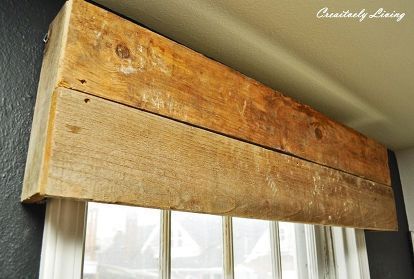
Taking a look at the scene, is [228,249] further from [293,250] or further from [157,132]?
[157,132]

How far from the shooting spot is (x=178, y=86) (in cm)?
80

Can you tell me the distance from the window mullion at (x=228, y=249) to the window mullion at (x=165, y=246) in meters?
0.25

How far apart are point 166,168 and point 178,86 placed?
0.20 metres

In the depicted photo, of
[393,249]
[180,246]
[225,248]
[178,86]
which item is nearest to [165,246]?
[180,246]

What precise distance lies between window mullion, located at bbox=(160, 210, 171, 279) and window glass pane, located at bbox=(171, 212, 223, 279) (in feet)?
0.07

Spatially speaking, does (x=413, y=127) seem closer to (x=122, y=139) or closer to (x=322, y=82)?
(x=322, y=82)

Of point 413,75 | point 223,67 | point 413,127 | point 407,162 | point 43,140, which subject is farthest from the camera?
point 407,162

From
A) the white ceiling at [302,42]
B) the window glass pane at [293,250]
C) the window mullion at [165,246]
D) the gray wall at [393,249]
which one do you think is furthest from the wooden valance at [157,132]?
the gray wall at [393,249]

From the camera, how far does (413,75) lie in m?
1.20

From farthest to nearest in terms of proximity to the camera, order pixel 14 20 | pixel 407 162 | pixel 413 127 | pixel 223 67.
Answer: pixel 407 162
pixel 413 127
pixel 223 67
pixel 14 20

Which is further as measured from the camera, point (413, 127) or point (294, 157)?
point (413, 127)

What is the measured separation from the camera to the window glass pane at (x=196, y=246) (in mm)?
1152

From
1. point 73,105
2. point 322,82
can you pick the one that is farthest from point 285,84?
point 73,105

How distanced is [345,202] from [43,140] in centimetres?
100
